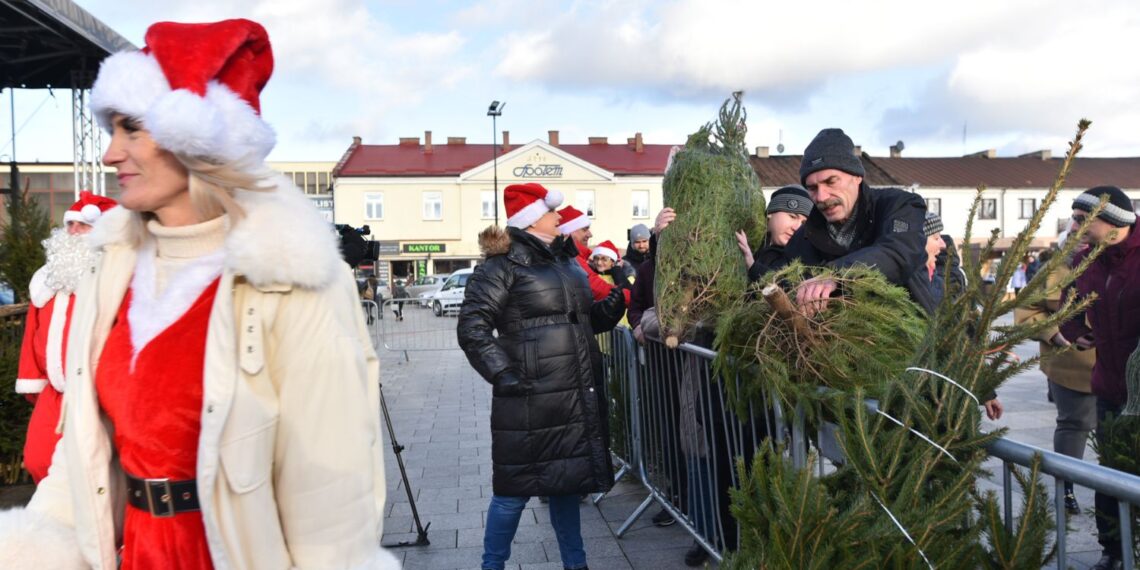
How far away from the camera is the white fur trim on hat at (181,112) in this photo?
66.4 inches

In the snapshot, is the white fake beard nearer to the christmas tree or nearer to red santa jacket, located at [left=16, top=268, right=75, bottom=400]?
red santa jacket, located at [left=16, top=268, right=75, bottom=400]

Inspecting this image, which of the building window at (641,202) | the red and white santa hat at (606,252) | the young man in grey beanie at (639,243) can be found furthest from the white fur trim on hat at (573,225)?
the building window at (641,202)

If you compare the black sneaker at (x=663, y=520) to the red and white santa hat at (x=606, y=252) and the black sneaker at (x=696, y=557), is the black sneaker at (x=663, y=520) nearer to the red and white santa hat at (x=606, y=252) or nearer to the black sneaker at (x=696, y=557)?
the black sneaker at (x=696, y=557)

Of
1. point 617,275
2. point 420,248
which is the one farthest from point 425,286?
point 617,275

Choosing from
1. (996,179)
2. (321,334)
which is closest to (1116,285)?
(321,334)

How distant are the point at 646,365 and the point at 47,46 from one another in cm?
1119

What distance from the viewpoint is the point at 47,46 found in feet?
38.6

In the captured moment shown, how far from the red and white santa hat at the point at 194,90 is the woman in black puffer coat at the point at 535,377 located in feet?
7.26

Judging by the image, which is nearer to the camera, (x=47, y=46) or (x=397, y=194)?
(x=47, y=46)

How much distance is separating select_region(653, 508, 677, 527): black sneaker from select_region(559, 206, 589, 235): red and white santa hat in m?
2.26

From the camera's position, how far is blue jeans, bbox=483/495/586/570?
12.7 feet

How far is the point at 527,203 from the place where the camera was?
433 centimetres

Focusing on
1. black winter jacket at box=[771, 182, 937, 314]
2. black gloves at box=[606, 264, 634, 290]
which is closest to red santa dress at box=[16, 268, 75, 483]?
black winter jacket at box=[771, 182, 937, 314]

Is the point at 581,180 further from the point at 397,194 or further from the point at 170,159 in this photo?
the point at 170,159
